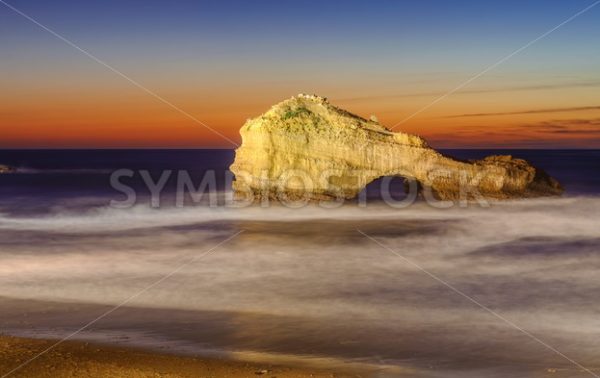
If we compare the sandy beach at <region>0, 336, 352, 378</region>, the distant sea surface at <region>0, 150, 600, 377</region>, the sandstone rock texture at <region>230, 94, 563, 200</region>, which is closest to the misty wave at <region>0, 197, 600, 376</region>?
the distant sea surface at <region>0, 150, 600, 377</region>

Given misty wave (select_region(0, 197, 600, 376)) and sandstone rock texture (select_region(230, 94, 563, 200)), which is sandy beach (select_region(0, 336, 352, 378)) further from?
sandstone rock texture (select_region(230, 94, 563, 200))

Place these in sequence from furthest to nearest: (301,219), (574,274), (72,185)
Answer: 1. (72,185)
2. (301,219)
3. (574,274)

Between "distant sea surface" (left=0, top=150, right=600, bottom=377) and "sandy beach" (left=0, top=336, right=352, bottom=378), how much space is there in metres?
0.46

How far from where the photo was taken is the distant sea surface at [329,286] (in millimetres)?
7961

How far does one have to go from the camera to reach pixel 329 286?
38.4 feet

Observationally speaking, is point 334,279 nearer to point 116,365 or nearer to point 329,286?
point 329,286

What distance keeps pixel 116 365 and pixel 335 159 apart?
1594 cm

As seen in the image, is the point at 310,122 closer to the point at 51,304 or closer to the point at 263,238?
the point at 263,238

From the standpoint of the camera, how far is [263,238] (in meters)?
17.4

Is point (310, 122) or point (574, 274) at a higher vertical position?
point (310, 122)

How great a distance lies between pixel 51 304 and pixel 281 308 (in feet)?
11.2

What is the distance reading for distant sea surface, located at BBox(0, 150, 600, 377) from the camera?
796 centimetres

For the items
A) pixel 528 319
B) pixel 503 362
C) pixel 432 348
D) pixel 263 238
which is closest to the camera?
pixel 503 362

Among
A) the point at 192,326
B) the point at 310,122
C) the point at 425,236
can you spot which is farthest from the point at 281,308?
the point at 310,122
